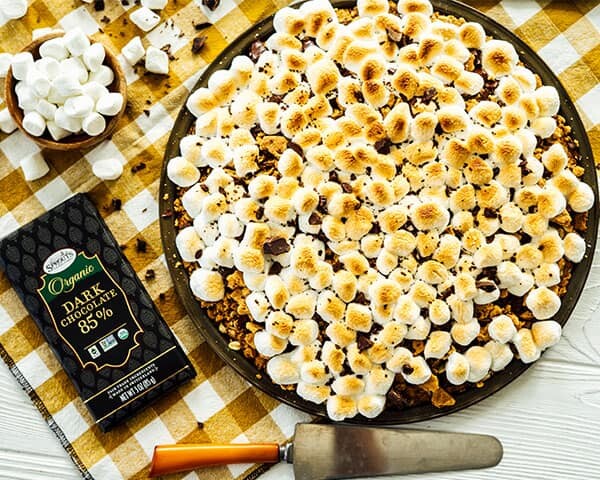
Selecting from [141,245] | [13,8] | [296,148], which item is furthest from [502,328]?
[13,8]

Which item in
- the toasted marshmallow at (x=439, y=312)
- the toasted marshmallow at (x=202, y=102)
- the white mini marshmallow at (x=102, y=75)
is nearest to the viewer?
the toasted marshmallow at (x=439, y=312)

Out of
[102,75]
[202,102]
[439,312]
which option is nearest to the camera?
[439,312]

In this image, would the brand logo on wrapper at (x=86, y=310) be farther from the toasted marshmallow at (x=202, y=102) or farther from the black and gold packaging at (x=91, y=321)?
the toasted marshmallow at (x=202, y=102)

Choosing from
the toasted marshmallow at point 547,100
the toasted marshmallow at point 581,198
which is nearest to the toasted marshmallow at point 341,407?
the toasted marshmallow at point 581,198

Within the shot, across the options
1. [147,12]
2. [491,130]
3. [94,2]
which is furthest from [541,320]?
[94,2]

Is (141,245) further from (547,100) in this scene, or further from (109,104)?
(547,100)
